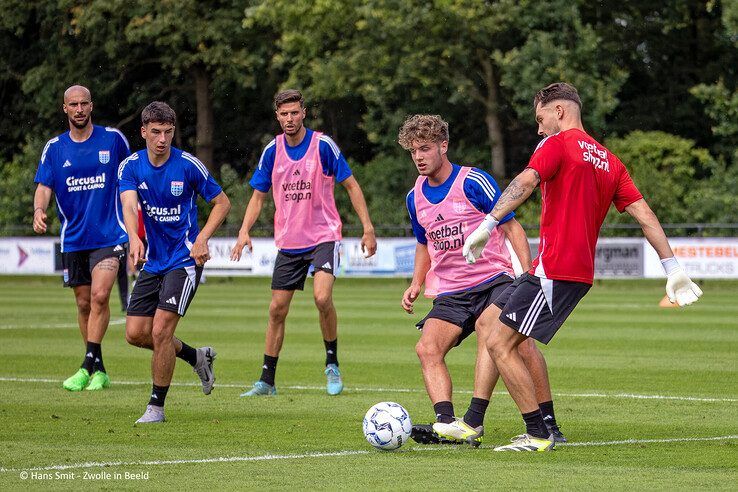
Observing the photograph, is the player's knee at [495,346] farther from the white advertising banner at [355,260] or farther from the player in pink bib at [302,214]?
the white advertising banner at [355,260]

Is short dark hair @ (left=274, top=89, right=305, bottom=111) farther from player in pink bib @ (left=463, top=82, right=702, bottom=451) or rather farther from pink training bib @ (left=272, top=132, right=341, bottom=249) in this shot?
player in pink bib @ (left=463, top=82, right=702, bottom=451)

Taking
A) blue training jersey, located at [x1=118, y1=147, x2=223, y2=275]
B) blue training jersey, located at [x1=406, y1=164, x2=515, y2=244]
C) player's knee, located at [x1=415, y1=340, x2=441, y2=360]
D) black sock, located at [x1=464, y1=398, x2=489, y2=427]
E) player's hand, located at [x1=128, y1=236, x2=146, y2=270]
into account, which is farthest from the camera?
blue training jersey, located at [x1=118, y1=147, x2=223, y2=275]

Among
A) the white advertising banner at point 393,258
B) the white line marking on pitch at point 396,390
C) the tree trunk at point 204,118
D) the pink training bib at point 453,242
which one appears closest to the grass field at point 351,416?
the white line marking on pitch at point 396,390

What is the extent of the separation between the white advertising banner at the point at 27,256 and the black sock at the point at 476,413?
29.6 m

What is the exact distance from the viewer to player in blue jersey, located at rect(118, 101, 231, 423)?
384 inches

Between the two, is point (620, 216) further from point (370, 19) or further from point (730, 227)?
point (370, 19)

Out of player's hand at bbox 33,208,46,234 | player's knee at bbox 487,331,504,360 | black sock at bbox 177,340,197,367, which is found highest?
player's hand at bbox 33,208,46,234

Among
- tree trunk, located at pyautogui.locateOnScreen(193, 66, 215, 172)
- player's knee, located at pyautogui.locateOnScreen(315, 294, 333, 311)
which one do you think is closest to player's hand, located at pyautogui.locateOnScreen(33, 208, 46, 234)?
player's knee, located at pyautogui.locateOnScreen(315, 294, 333, 311)

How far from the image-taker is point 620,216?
35250mm

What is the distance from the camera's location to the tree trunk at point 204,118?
48062 millimetres

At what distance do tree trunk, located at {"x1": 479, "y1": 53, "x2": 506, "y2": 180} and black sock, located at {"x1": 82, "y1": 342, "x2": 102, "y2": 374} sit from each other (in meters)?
30.6

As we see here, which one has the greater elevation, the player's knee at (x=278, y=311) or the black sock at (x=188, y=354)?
the player's knee at (x=278, y=311)

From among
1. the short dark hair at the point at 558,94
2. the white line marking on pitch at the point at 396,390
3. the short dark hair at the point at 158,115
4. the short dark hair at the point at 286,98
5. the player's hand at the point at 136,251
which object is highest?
the short dark hair at the point at 286,98

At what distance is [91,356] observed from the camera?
39.2 feet
